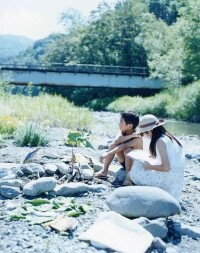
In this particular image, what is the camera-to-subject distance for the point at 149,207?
18.4 ft

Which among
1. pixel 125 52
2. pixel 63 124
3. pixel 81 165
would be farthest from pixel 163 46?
pixel 81 165

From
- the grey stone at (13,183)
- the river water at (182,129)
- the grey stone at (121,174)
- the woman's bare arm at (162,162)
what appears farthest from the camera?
the river water at (182,129)

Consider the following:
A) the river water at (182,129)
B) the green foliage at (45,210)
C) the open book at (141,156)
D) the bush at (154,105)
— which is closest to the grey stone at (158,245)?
the green foliage at (45,210)

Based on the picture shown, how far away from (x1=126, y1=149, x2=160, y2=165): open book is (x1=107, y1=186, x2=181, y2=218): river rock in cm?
92

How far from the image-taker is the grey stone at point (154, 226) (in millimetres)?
5289

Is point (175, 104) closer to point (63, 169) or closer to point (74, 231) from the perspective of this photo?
point (63, 169)

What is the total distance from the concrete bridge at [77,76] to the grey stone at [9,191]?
132ft

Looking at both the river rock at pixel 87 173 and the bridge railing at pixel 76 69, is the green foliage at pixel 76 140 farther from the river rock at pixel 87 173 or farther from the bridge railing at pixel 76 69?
the bridge railing at pixel 76 69

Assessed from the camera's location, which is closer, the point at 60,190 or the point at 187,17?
the point at 60,190

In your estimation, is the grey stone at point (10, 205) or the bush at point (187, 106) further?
the bush at point (187, 106)

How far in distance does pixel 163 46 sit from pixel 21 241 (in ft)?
158

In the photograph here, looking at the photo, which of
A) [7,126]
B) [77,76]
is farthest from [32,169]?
[77,76]

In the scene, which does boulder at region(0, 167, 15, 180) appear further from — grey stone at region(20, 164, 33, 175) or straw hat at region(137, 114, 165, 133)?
straw hat at region(137, 114, 165, 133)

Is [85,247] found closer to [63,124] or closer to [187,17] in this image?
[63,124]
